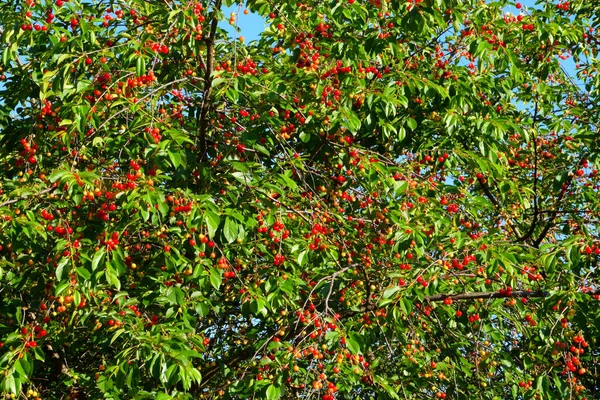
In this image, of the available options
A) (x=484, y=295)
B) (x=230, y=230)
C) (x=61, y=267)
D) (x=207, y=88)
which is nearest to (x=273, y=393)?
(x=230, y=230)

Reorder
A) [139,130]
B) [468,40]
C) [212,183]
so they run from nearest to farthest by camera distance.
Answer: [139,130], [212,183], [468,40]

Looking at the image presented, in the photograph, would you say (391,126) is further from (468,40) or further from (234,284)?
(234,284)

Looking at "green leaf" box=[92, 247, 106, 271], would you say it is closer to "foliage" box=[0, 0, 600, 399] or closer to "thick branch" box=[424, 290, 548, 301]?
"foliage" box=[0, 0, 600, 399]

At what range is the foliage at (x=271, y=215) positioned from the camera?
378 centimetres

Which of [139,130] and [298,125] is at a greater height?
[298,125]

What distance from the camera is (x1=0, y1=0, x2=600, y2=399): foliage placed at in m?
3.78

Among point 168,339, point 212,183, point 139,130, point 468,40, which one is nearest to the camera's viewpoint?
point 168,339

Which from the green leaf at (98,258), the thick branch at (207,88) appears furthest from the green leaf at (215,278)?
the thick branch at (207,88)

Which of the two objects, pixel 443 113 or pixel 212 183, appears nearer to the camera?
pixel 212 183

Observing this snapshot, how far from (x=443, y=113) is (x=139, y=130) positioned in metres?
2.13

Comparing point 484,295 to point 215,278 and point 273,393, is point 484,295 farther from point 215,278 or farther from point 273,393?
point 215,278

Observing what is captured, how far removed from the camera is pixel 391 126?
461cm

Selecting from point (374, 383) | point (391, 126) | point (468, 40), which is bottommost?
point (374, 383)

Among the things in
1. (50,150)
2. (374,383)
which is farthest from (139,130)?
(374,383)
